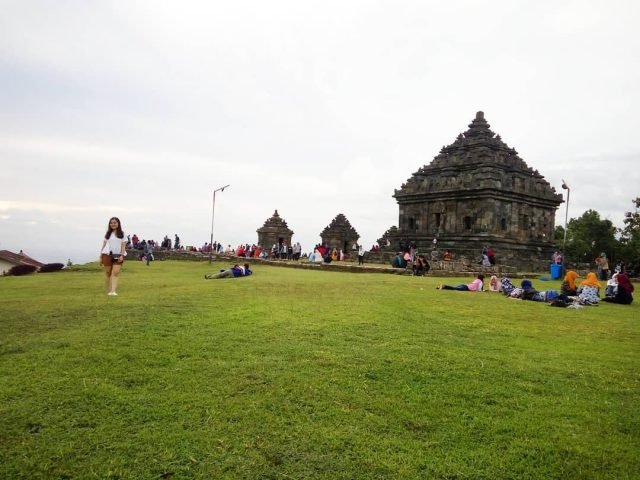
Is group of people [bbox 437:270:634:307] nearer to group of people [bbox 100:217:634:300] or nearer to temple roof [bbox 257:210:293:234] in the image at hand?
group of people [bbox 100:217:634:300]

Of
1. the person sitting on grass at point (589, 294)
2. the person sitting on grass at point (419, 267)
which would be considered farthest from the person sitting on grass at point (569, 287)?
the person sitting on grass at point (419, 267)

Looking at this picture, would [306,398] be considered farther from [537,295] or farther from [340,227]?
[340,227]

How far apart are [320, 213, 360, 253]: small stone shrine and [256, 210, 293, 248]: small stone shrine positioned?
13.5ft

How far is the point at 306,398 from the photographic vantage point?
582 centimetres

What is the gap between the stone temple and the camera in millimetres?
37469

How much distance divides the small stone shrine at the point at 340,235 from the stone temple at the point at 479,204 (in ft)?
31.5

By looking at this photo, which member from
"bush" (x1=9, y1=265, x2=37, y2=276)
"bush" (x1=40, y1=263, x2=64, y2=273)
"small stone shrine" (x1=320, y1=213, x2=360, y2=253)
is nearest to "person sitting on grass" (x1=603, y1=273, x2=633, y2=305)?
"bush" (x1=40, y1=263, x2=64, y2=273)

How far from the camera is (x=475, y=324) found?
33.6ft

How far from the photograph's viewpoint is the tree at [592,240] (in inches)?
2274

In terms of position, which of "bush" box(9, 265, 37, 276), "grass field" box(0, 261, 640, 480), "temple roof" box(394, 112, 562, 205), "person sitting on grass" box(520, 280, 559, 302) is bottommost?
→ "grass field" box(0, 261, 640, 480)

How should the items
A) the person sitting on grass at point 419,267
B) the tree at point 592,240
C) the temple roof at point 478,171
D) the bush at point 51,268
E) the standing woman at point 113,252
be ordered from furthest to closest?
the tree at point 592,240 → the temple roof at point 478,171 → the bush at point 51,268 → the person sitting on grass at point 419,267 → the standing woman at point 113,252

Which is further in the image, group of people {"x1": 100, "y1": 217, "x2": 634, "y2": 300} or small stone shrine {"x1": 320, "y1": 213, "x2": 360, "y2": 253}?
small stone shrine {"x1": 320, "y1": 213, "x2": 360, "y2": 253}

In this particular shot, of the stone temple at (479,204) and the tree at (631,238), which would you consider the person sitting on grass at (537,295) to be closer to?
the stone temple at (479,204)

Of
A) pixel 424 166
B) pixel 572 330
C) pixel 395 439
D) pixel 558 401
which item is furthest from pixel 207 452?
pixel 424 166
